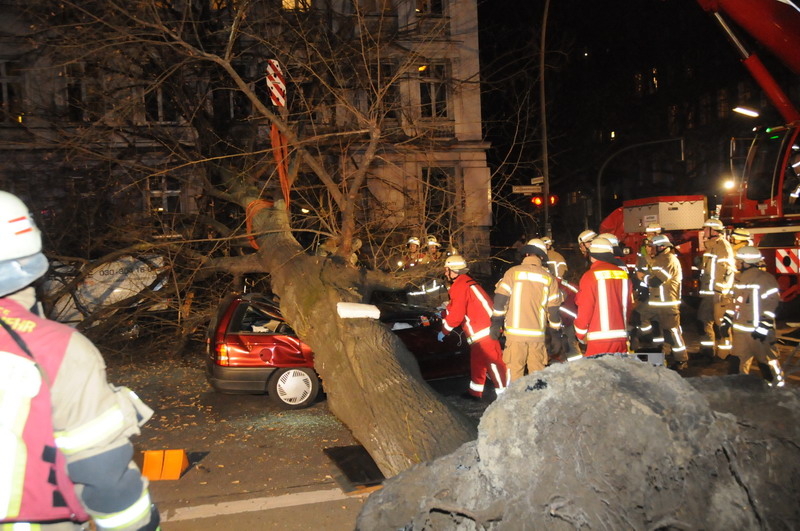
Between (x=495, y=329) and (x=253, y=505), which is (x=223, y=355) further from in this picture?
(x=495, y=329)

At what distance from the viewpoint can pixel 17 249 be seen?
6.54ft

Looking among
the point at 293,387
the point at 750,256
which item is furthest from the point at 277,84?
the point at 750,256

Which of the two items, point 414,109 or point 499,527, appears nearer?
point 499,527

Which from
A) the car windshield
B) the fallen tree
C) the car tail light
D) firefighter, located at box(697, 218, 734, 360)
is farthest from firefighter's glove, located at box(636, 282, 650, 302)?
the fallen tree

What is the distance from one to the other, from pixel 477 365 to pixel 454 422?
316 centimetres

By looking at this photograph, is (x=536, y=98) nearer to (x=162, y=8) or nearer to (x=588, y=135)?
(x=588, y=135)

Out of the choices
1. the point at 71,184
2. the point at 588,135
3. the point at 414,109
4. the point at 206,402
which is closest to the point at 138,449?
the point at 206,402

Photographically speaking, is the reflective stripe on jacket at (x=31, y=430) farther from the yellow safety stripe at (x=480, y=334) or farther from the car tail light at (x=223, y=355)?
the car tail light at (x=223, y=355)

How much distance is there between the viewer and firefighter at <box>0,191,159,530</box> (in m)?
1.81

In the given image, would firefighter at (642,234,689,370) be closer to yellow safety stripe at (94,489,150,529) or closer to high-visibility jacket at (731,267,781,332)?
high-visibility jacket at (731,267,781,332)

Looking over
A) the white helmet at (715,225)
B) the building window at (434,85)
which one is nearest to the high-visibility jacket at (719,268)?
the white helmet at (715,225)

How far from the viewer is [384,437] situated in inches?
191

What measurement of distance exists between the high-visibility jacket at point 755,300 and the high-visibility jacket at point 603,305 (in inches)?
84.5

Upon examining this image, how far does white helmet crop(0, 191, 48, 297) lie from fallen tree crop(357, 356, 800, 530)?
1420 mm
